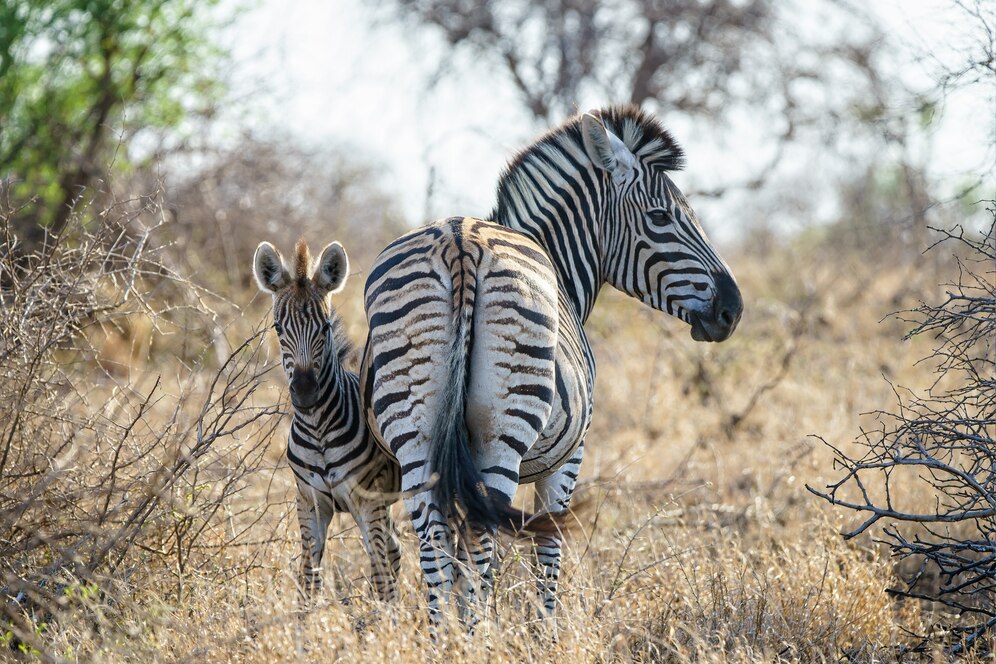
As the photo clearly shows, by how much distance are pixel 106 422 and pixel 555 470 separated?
89.9 inches

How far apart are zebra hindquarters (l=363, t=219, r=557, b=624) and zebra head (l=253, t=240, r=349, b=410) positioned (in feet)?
1.42

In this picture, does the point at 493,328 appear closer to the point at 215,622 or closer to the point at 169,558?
the point at 215,622

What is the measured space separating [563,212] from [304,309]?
1.52m

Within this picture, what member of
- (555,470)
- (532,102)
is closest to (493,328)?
(555,470)

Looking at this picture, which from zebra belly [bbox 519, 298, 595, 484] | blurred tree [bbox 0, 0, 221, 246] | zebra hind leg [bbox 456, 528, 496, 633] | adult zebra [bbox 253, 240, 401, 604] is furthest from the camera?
blurred tree [bbox 0, 0, 221, 246]

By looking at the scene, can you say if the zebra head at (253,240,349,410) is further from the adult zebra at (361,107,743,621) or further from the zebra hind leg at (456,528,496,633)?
the zebra hind leg at (456,528,496,633)

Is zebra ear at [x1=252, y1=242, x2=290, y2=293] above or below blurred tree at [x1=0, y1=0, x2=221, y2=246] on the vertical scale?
below

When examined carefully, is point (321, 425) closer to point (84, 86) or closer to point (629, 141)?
point (629, 141)

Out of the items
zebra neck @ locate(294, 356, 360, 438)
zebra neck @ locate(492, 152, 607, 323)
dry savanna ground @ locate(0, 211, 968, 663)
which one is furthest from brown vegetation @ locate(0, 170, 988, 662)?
zebra neck @ locate(492, 152, 607, 323)

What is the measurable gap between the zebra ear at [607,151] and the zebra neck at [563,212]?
0.24 ft

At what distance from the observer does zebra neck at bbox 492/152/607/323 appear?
536 cm

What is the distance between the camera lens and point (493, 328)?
13.7 ft

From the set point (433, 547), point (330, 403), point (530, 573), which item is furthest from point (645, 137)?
point (433, 547)

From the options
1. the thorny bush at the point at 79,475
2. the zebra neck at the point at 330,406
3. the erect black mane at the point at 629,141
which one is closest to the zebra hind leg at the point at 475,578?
the zebra neck at the point at 330,406
